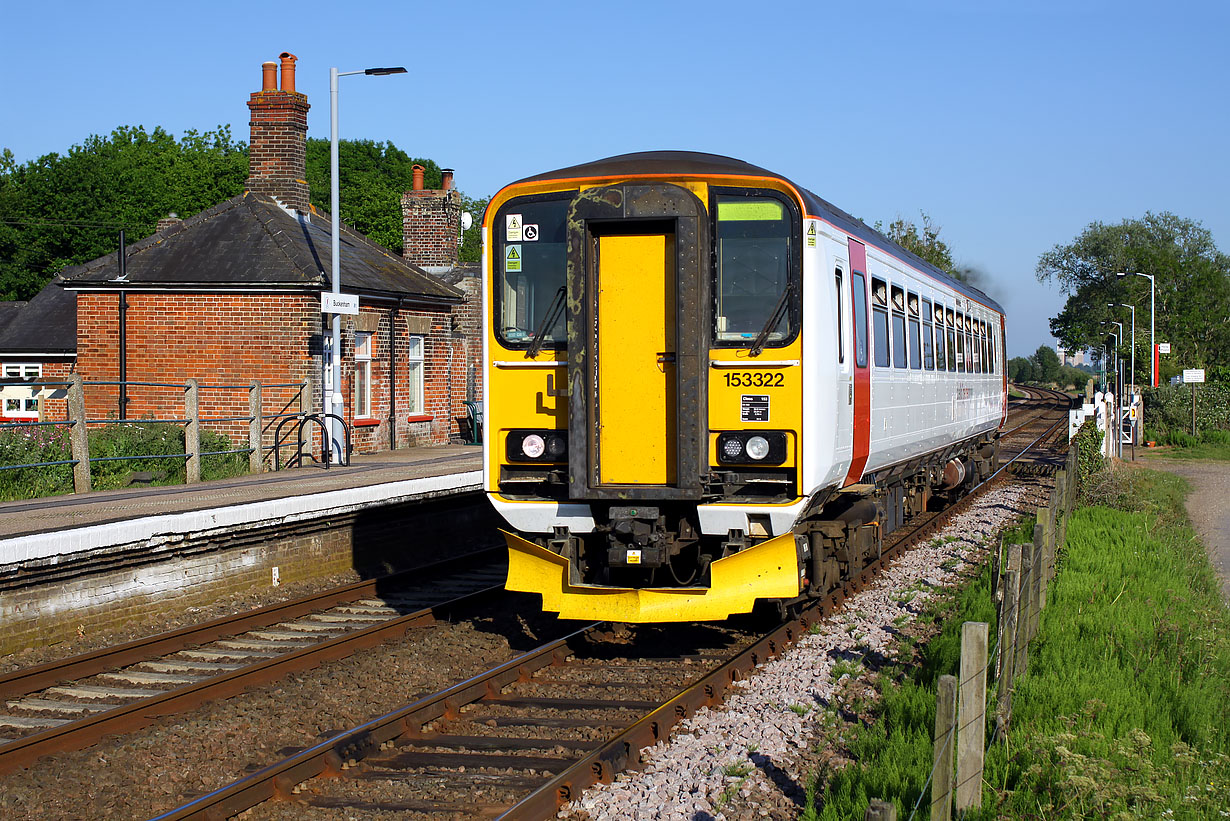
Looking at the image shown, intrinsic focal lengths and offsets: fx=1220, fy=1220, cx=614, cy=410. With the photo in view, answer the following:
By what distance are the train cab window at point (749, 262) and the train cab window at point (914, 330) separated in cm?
421

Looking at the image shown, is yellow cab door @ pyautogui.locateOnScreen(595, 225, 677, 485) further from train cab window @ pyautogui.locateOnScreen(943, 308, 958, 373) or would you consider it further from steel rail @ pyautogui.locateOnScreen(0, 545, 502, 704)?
train cab window @ pyautogui.locateOnScreen(943, 308, 958, 373)

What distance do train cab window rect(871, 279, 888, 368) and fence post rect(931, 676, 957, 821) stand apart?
5661 mm

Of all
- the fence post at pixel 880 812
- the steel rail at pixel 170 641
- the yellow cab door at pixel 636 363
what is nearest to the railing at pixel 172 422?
the steel rail at pixel 170 641

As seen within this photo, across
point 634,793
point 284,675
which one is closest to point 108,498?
point 284,675

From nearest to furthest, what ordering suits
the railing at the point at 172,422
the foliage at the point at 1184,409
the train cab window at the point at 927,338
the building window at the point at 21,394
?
the train cab window at the point at 927,338
the railing at the point at 172,422
the building window at the point at 21,394
the foliage at the point at 1184,409

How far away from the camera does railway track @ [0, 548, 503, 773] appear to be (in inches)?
271

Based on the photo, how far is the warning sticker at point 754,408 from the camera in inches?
311

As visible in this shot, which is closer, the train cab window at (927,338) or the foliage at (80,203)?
the train cab window at (927,338)

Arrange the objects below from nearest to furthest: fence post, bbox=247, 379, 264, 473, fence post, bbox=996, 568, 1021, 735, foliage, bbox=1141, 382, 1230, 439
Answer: fence post, bbox=996, 568, 1021, 735, fence post, bbox=247, 379, 264, 473, foliage, bbox=1141, 382, 1230, 439

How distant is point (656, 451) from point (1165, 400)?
3516cm

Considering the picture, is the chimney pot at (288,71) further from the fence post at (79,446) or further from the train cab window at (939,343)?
the train cab window at (939,343)

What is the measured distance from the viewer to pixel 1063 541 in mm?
12711

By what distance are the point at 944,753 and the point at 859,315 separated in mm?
5218

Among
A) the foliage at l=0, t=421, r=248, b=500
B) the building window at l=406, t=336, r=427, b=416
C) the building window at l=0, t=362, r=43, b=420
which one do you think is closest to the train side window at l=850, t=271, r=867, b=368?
the foliage at l=0, t=421, r=248, b=500
